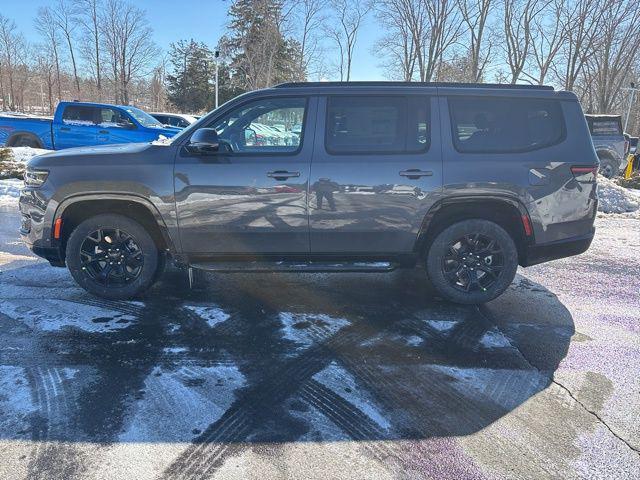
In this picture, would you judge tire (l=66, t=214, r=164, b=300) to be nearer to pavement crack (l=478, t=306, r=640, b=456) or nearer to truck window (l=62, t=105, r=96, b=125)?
pavement crack (l=478, t=306, r=640, b=456)

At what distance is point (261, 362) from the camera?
336cm

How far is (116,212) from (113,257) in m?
0.44

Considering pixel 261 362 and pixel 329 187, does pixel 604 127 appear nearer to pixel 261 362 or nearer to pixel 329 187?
pixel 329 187

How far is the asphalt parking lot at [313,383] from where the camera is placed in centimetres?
240

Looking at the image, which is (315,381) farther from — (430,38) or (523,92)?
(430,38)

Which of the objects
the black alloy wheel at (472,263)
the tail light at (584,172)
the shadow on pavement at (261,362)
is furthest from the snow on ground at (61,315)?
the tail light at (584,172)

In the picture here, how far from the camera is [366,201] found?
411 centimetres

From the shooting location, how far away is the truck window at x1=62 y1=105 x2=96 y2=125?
44.4 feet

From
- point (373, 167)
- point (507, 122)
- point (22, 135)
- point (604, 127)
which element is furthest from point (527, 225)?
point (22, 135)

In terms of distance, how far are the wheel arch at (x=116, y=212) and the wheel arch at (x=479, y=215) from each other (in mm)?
2374

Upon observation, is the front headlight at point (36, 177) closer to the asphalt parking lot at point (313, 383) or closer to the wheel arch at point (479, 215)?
the asphalt parking lot at point (313, 383)

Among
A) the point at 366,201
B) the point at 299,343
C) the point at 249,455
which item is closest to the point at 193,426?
the point at 249,455

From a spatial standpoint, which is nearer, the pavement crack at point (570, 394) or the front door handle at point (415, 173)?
the pavement crack at point (570, 394)

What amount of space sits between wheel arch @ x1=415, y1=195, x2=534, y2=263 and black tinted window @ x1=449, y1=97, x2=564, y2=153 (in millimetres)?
491
